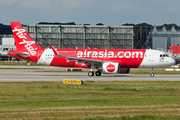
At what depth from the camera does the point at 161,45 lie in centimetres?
15050

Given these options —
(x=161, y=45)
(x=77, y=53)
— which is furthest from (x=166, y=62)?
(x=161, y=45)

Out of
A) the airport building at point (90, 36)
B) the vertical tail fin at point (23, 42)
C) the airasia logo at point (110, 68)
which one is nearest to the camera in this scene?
the airasia logo at point (110, 68)

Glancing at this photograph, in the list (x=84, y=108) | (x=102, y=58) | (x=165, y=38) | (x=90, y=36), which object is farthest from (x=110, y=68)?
(x=165, y=38)

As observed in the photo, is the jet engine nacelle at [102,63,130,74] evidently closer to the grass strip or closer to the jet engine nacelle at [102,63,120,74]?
the jet engine nacelle at [102,63,120,74]

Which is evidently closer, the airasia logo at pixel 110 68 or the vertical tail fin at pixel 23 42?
the airasia logo at pixel 110 68

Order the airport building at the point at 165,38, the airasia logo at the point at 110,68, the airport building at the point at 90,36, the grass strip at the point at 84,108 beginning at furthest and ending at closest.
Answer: the airport building at the point at 165,38
the airport building at the point at 90,36
the airasia logo at the point at 110,68
the grass strip at the point at 84,108

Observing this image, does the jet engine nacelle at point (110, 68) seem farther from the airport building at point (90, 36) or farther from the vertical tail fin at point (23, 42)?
the airport building at point (90, 36)

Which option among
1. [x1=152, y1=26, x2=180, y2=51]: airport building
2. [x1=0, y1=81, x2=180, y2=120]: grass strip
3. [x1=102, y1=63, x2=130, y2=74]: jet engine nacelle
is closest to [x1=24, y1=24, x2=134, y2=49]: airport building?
[x1=152, y1=26, x2=180, y2=51]: airport building

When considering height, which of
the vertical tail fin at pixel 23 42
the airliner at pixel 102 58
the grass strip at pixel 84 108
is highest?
the vertical tail fin at pixel 23 42

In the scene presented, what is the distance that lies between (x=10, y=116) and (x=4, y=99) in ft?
21.1

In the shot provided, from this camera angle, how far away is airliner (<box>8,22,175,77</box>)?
43.1 meters

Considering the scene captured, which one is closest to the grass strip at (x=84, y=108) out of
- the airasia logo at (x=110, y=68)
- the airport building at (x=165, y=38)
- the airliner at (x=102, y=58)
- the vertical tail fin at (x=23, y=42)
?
the airasia logo at (x=110, y=68)

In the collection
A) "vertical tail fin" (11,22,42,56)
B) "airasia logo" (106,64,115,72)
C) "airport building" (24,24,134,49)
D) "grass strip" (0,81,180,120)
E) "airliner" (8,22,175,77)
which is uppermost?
"airport building" (24,24,134,49)

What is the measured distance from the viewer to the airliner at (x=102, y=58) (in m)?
43.1
